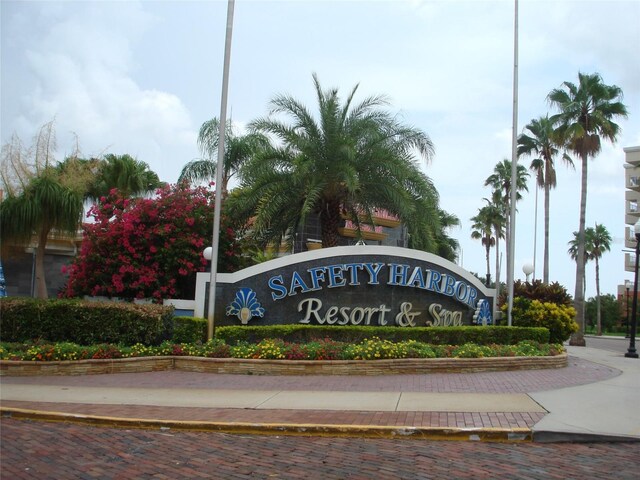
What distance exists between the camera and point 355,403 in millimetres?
10508

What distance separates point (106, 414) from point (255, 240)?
11712 millimetres

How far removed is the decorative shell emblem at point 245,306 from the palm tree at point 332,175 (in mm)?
2582

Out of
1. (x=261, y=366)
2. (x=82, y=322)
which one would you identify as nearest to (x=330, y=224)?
→ (x=261, y=366)

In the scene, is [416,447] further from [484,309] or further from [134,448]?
[484,309]

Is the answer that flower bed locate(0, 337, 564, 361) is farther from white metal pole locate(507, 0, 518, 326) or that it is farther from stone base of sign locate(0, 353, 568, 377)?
white metal pole locate(507, 0, 518, 326)

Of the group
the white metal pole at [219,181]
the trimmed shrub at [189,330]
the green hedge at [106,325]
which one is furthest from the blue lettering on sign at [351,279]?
the trimmed shrub at [189,330]

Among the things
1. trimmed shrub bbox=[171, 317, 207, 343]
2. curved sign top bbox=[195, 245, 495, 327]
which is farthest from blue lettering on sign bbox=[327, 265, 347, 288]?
trimmed shrub bbox=[171, 317, 207, 343]

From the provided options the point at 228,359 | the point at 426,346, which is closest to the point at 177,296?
the point at 228,359

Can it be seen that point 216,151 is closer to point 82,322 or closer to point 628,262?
point 82,322

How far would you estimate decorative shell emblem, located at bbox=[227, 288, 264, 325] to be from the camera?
17328mm

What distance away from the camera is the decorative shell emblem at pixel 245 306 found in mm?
17328

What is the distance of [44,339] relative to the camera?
1547 centimetres

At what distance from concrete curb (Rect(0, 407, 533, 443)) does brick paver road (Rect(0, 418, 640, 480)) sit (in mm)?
156

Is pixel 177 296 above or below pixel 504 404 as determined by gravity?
above
